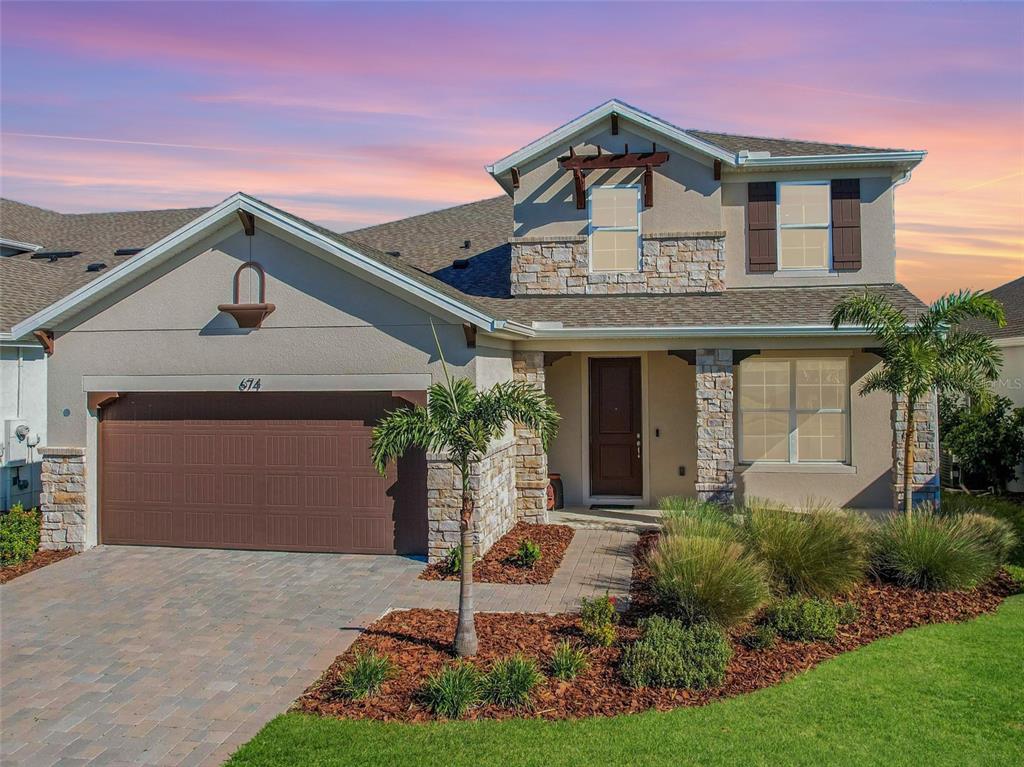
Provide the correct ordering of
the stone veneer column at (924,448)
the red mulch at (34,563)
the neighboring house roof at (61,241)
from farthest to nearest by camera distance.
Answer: the neighboring house roof at (61,241)
the stone veneer column at (924,448)
the red mulch at (34,563)

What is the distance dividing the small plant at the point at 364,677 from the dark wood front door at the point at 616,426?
26.0 feet

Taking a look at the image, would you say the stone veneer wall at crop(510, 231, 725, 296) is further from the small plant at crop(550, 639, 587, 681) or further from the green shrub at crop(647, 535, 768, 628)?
the small plant at crop(550, 639, 587, 681)

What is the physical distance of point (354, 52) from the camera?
11094 mm

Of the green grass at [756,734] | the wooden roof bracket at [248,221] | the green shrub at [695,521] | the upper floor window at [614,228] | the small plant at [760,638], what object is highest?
the upper floor window at [614,228]

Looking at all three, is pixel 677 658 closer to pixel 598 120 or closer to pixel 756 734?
pixel 756 734

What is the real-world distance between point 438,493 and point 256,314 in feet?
12.0

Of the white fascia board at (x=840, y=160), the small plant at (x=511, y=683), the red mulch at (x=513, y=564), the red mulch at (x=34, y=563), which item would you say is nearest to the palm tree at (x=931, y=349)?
the white fascia board at (x=840, y=160)

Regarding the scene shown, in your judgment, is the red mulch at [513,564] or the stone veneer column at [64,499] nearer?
the red mulch at [513,564]

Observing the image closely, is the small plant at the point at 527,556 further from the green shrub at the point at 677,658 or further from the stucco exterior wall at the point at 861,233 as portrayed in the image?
the stucco exterior wall at the point at 861,233

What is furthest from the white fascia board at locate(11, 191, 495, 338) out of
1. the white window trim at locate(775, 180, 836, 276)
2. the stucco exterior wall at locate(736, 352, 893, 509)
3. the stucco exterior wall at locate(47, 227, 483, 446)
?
the stucco exterior wall at locate(736, 352, 893, 509)

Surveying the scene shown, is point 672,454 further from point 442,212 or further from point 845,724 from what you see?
point 442,212

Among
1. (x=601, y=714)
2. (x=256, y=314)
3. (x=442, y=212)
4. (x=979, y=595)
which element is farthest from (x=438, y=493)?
(x=442, y=212)

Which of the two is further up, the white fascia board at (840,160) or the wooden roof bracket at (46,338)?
the white fascia board at (840,160)

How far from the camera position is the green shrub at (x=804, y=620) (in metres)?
7.57
